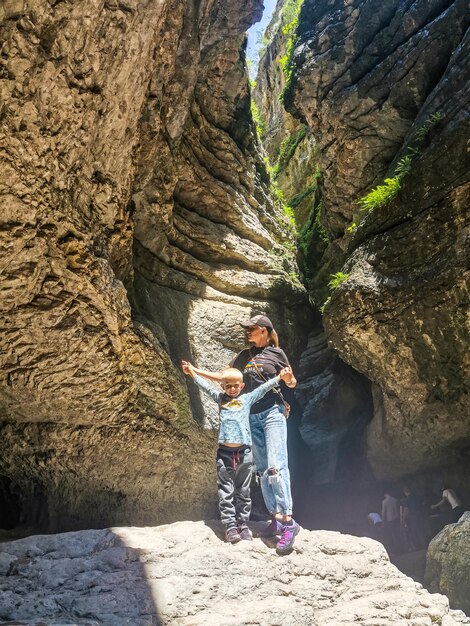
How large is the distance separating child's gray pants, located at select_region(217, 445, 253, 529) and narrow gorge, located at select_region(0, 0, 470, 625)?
6.63ft

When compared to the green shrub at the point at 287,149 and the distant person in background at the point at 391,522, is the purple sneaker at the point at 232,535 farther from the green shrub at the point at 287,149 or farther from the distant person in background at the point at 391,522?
the green shrub at the point at 287,149

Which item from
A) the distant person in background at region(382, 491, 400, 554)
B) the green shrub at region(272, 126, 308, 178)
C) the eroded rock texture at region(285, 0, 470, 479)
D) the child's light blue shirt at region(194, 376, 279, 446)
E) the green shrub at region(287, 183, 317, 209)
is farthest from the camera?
the green shrub at region(272, 126, 308, 178)

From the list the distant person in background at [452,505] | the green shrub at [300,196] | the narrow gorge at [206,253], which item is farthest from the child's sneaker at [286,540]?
the green shrub at [300,196]

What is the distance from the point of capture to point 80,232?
4.97 m

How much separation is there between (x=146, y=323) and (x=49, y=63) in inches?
138

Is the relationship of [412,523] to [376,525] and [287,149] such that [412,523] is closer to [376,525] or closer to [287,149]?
[376,525]

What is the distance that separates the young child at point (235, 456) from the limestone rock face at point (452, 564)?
4233 millimetres

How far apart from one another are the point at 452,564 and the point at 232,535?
4601 mm

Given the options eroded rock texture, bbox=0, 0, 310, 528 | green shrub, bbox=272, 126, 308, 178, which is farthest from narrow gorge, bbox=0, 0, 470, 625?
green shrub, bbox=272, 126, 308, 178

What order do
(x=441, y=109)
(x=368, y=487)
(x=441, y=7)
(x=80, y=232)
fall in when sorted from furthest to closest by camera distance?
(x=368, y=487) < (x=441, y=7) < (x=441, y=109) < (x=80, y=232)

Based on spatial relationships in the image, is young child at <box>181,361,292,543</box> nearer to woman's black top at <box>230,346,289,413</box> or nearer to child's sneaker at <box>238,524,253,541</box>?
child's sneaker at <box>238,524,253,541</box>

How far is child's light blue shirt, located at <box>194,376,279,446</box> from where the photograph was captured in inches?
193

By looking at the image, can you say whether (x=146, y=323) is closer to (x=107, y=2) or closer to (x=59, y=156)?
(x=59, y=156)

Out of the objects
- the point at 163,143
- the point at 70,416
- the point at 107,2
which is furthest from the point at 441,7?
the point at 70,416
